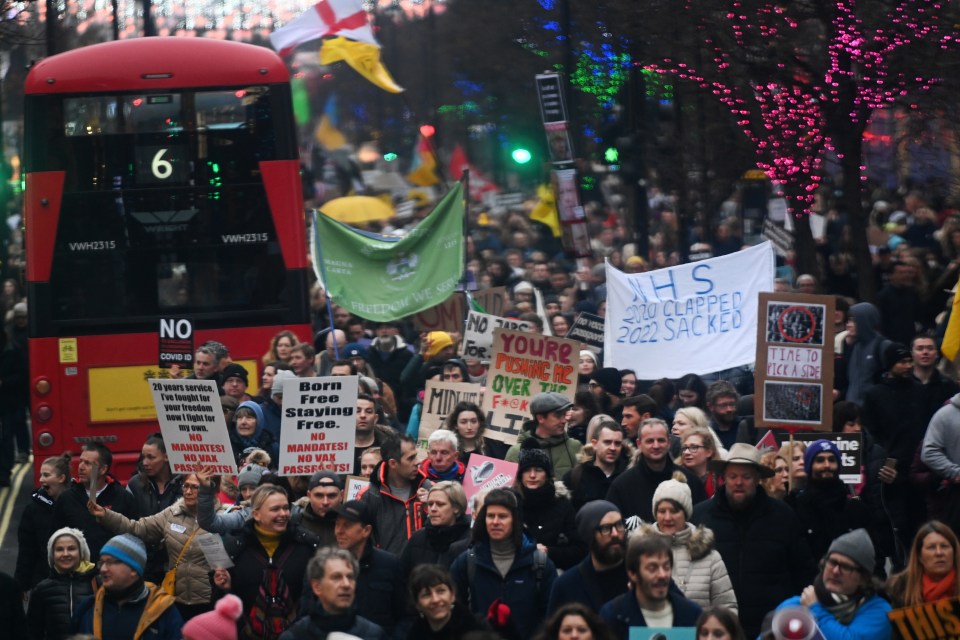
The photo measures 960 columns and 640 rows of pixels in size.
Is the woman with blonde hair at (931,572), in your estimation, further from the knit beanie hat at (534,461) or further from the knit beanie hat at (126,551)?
the knit beanie hat at (126,551)

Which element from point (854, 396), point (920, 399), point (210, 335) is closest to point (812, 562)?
point (920, 399)

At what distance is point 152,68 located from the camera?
16172 millimetres

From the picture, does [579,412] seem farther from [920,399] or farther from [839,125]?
[839,125]

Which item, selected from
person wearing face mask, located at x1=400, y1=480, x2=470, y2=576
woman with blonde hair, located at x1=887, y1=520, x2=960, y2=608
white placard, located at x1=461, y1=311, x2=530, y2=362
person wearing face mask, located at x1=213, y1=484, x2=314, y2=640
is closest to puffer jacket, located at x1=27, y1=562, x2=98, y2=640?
person wearing face mask, located at x1=213, y1=484, x2=314, y2=640

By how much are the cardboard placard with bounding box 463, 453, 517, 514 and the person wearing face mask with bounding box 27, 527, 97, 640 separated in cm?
213

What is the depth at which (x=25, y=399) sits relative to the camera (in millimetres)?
19406

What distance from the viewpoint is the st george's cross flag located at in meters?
22.8

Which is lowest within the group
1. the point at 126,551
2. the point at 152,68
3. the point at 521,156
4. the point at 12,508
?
the point at 12,508

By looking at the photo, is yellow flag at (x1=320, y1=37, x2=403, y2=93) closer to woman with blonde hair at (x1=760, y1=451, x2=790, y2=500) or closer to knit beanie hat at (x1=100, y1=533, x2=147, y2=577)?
woman with blonde hair at (x1=760, y1=451, x2=790, y2=500)

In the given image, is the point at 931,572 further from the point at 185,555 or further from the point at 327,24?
the point at 327,24

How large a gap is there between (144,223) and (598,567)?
28.5 ft

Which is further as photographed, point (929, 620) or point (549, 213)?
point (549, 213)

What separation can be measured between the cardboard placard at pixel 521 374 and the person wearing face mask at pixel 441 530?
4053 mm

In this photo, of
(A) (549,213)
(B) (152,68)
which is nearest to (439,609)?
(B) (152,68)
